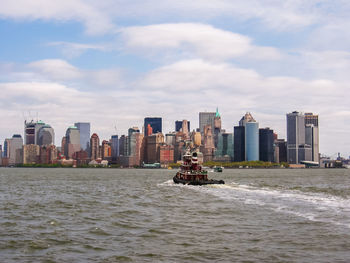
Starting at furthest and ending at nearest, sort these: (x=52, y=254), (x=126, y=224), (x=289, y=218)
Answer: (x=289, y=218), (x=126, y=224), (x=52, y=254)

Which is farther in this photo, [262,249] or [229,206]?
[229,206]

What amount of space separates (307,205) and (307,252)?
1200 inches

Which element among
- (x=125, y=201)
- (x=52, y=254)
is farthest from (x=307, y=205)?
(x=52, y=254)

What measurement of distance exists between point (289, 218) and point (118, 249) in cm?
2223

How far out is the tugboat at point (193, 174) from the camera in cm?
11350

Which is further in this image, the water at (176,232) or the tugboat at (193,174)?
the tugboat at (193,174)

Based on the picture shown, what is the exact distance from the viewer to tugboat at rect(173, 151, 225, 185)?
372 feet

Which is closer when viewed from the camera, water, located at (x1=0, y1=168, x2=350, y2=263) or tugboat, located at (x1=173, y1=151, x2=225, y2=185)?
water, located at (x1=0, y1=168, x2=350, y2=263)

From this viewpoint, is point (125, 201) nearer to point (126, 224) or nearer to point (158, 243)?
point (126, 224)

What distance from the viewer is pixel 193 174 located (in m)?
118

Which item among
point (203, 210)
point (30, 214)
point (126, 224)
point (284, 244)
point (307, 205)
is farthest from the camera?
point (307, 205)

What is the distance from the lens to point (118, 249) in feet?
112

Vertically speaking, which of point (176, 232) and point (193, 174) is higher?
point (193, 174)

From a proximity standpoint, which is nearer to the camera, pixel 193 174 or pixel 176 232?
pixel 176 232
